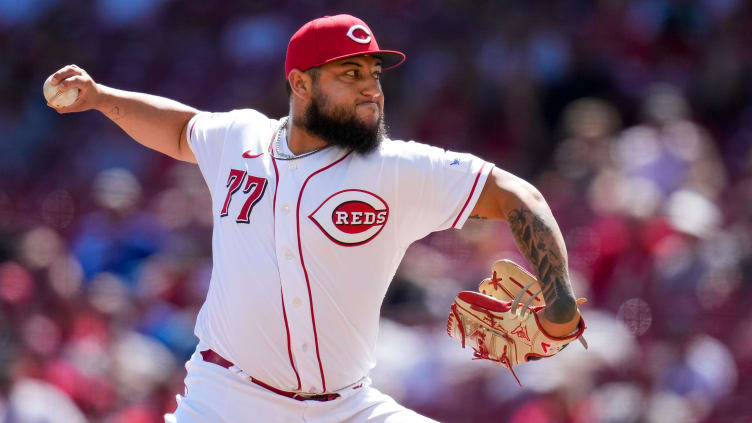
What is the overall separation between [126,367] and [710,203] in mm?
3501

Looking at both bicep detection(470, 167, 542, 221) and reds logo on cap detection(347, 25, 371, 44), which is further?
reds logo on cap detection(347, 25, 371, 44)

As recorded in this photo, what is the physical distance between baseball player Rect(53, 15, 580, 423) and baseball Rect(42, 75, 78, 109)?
0.63 metres

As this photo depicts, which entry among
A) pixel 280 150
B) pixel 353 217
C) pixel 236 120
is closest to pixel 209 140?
pixel 236 120

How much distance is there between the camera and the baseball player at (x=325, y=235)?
139 inches

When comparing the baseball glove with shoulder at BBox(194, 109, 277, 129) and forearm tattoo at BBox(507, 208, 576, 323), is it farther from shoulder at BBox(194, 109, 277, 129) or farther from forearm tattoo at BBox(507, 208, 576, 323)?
shoulder at BBox(194, 109, 277, 129)

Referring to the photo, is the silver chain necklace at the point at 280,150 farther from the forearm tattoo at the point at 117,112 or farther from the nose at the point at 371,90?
the forearm tattoo at the point at 117,112

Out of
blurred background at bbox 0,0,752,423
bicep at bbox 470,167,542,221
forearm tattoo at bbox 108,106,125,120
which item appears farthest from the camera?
blurred background at bbox 0,0,752,423

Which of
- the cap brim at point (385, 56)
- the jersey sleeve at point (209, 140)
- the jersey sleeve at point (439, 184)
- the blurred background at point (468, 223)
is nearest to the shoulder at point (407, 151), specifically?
the jersey sleeve at point (439, 184)

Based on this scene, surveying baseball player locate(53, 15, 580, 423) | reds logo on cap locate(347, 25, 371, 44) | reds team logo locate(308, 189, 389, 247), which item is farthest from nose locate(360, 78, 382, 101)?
reds team logo locate(308, 189, 389, 247)

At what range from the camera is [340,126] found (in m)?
3.64

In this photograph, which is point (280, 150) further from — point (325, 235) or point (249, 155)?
point (325, 235)

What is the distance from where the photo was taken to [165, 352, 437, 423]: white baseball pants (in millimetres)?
3568

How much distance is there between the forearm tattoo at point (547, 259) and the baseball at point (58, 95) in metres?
1.54

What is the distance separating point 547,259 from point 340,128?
0.77 metres
